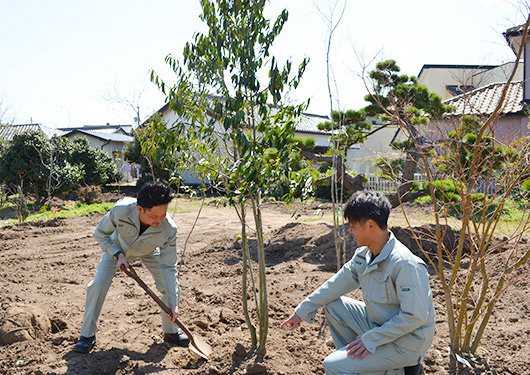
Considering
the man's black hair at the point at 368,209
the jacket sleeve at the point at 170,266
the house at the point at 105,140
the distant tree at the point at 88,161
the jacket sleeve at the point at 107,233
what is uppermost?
the house at the point at 105,140

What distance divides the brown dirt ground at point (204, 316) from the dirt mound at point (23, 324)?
7 centimetres

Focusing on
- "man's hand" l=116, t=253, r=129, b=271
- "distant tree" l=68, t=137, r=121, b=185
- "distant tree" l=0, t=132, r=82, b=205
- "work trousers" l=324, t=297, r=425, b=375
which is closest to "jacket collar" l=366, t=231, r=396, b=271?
"work trousers" l=324, t=297, r=425, b=375

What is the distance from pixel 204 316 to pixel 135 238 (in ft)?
3.75

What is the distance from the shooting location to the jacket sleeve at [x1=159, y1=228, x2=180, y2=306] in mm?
3801

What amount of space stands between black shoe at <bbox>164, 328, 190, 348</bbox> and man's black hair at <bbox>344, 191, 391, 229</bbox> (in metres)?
2.05

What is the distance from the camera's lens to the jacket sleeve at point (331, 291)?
2.79m

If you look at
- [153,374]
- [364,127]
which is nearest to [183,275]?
[153,374]

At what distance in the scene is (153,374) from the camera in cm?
333

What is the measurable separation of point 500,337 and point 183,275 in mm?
3997

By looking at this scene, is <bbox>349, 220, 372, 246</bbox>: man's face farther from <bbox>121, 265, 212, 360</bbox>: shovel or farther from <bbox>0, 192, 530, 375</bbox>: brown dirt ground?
<bbox>121, 265, 212, 360</bbox>: shovel

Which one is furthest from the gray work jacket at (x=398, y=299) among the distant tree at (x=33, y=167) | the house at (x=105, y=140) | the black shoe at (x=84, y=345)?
the house at (x=105, y=140)

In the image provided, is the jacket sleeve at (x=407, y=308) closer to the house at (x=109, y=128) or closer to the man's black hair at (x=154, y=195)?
the man's black hair at (x=154, y=195)

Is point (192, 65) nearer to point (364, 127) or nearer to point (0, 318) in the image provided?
point (0, 318)

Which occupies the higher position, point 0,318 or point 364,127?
point 364,127
